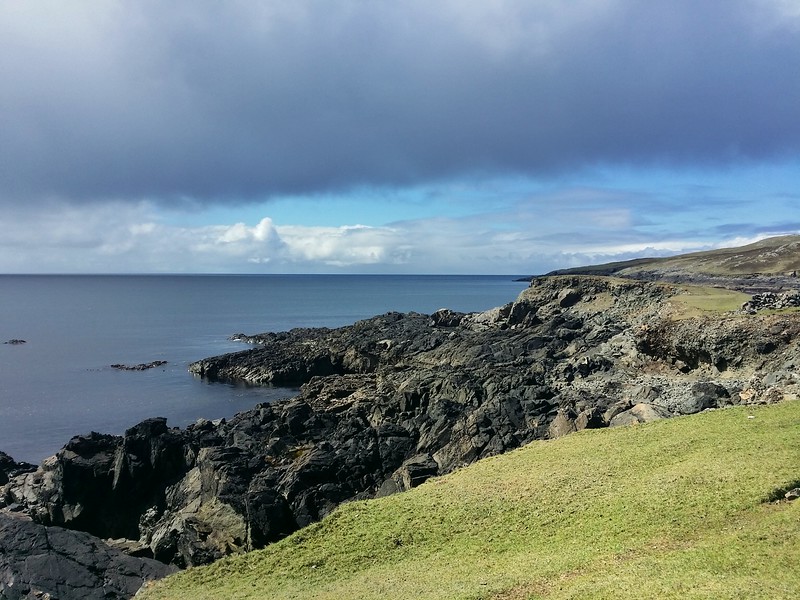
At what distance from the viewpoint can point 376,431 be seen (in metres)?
40.4

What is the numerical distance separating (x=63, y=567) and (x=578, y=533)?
21531 millimetres

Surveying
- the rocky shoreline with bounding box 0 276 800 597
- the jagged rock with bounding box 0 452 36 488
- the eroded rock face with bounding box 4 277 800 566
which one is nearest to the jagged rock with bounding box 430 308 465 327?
the eroded rock face with bounding box 4 277 800 566

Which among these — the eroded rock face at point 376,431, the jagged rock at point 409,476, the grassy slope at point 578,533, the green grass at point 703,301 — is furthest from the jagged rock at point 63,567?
the green grass at point 703,301

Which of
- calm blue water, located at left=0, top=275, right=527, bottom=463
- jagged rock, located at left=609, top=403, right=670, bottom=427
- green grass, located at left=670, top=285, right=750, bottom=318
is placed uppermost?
green grass, located at left=670, top=285, right=750, bottom=318

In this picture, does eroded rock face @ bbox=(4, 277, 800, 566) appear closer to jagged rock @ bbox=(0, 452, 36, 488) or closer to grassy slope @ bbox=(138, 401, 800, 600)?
jagged rock @ bbox=(0, 452, 36, 488)

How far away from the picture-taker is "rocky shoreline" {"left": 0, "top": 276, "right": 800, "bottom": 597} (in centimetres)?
2947

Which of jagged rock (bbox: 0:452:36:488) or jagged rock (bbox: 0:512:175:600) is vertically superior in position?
jagged rock (bbox: 0:512:175:600)

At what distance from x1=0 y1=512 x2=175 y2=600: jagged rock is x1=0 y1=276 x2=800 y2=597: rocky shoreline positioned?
1.72 meters

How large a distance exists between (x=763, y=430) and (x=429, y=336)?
61.1 meters

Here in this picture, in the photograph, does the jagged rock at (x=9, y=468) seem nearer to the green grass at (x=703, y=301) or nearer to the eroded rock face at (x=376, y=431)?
the eroded rock face at (x=376, y=431)

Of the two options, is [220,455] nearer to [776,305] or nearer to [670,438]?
[670,438]

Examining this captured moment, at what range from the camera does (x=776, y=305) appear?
57969 millimetres

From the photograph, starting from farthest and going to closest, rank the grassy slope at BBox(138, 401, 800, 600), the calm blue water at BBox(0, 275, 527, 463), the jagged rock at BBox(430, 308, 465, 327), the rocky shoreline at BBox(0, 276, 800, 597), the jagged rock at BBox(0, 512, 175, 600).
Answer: the jagged rock at BBox(430, 308, 465, 327) < the calm blue water at BBox(0, 275, 527, 463) < the rocky shoreline at BBox(0, 276, 800, 597) < the jagged rock at BBox(0, 512, 175, 600) < the grassy slope at BBox(138, 401, 800, 600)

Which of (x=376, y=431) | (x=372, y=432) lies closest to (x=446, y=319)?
(x=372, y=432)
